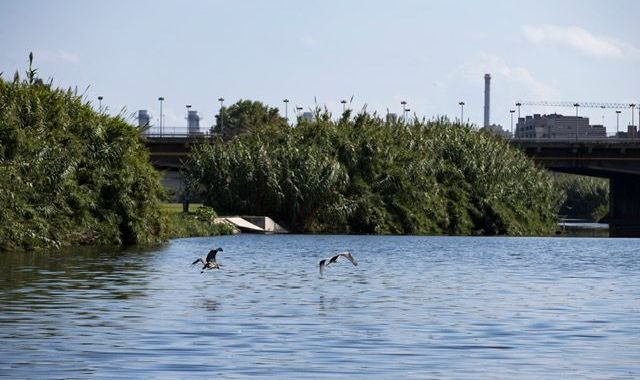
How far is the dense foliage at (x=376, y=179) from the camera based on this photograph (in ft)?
340

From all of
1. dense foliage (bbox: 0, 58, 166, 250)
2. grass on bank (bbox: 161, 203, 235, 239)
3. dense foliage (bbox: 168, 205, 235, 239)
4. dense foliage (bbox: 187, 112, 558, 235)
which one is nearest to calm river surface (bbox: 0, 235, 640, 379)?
dense foliage (bbox: 0, 58, 166, 250)

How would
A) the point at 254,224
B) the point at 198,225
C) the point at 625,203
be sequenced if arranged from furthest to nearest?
the point at 625,203
the point at 254,224
the point at 198,225

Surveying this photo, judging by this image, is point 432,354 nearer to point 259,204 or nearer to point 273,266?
point 273,266

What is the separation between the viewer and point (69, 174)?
7081cm

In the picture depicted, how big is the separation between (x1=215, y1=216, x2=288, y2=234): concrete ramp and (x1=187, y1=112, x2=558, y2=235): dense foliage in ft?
6.92

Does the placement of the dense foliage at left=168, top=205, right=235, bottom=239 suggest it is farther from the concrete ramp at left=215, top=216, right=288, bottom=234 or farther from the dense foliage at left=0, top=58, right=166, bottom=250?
the dense foliage at left=0, top=58, right=166, bottom=250

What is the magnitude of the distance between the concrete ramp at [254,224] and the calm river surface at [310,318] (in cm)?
3368

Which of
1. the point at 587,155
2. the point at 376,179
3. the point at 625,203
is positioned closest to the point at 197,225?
the point at 376,179

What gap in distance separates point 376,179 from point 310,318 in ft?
238

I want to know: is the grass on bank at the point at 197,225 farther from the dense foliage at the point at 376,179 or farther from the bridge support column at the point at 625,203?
the bridge support column at the point at 625,203

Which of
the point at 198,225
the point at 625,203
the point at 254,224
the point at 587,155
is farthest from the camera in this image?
the point at 625,203

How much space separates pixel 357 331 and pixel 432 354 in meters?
4.54

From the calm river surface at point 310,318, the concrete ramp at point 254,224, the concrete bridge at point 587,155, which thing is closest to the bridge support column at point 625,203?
the concrete bridge at point 587,155

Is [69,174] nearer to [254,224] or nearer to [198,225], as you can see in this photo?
[198,225]
